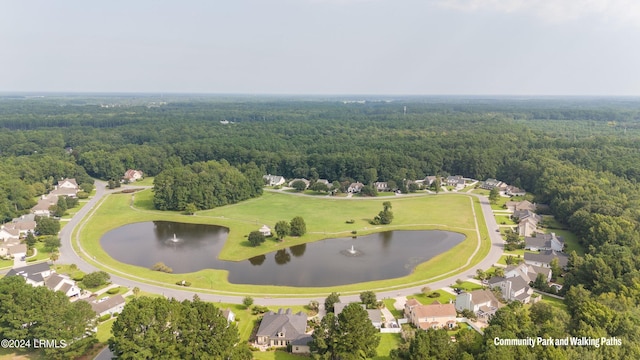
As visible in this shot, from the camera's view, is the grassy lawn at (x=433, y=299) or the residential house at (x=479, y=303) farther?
the grassy lawn at (x=433, y=299)

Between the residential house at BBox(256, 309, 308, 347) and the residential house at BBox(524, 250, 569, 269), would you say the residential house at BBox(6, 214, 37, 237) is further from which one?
the residential house at BBox(524, 250, 569, 269)

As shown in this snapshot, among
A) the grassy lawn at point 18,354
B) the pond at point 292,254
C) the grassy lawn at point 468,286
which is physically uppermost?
the grassy lawn at point 18,354

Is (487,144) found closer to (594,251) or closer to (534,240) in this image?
(534,240)

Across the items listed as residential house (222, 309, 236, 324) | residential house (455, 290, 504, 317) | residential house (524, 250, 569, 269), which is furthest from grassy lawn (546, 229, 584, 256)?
residential house (222, 309, 236, 324)

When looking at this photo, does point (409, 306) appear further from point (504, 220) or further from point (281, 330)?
point (504, 220)

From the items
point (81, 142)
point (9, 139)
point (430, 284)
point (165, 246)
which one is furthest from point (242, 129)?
point (430, 284)

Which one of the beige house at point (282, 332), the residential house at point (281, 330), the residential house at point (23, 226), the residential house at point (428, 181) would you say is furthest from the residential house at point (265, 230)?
the residential house at point (428, 181)

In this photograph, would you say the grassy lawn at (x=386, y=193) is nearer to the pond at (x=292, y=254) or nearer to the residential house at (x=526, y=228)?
the pond at (x=292, y=254)

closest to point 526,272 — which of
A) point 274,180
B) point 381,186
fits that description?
point 381,186
